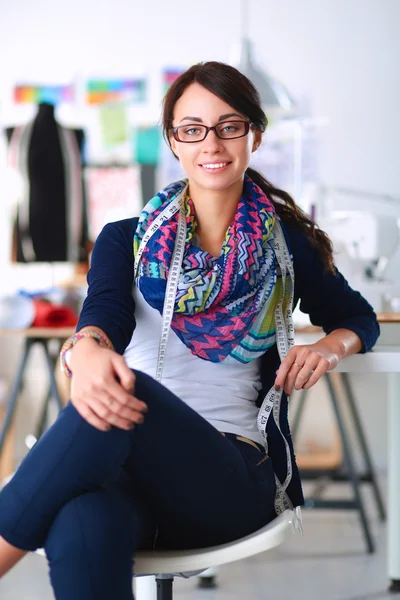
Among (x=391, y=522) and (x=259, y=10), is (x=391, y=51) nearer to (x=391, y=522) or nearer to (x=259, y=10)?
(x=259, y=10)

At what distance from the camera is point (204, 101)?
4.97ft

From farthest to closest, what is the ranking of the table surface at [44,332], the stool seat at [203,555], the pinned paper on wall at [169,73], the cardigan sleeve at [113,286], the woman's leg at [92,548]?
the pinned paper on wall at [169,73] < the table surface at [44,332] < the cardigan sleeve at [113,286] < the stool seat at [203,555] < the woman's leg at [92,548]

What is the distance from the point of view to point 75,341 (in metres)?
1.25

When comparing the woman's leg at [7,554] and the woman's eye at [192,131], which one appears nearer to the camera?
the woman's leg at [7,554]

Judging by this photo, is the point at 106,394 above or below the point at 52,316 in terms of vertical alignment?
above

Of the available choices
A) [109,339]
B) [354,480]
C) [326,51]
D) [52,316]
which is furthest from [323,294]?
[326,51]

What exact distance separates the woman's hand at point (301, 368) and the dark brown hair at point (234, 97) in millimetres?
261

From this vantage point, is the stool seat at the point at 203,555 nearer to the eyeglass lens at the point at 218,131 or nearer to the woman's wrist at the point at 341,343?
the woman's wrist at the point at 341,343

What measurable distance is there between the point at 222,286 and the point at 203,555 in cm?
47

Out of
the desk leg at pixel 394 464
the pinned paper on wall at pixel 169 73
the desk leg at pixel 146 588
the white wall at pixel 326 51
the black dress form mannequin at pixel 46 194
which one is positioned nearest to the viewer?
the desk leg at pixel 146 588

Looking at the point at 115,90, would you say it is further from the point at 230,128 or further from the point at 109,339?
the point at 109,339

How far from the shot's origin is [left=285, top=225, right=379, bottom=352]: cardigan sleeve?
63.4 inches

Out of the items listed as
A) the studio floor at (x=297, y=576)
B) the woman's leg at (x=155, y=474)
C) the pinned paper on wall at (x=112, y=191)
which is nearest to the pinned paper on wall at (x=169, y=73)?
the pinned paper on wall at (x=112, y=191)

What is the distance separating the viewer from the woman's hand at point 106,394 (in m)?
1.12
